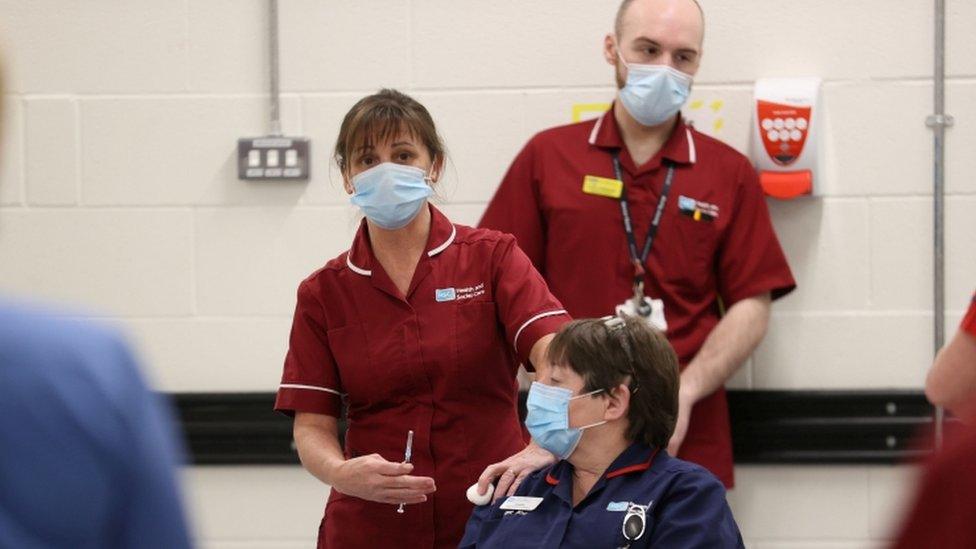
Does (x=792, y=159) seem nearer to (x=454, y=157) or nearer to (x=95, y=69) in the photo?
(x=454, y=157)

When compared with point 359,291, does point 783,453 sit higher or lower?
lower

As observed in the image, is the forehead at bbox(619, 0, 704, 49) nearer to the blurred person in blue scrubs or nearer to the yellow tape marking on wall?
the yellow tape marking on wall

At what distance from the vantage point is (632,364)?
246 centimetres

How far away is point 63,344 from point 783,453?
2.89 metres

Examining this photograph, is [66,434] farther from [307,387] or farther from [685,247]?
[685,247]

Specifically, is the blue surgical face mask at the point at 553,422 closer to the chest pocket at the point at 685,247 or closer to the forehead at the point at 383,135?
the forehead at the point at 383,135

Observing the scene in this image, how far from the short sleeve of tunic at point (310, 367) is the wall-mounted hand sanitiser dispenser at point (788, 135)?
1424mm

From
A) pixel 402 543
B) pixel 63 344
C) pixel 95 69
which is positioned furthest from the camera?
pixel 95 69

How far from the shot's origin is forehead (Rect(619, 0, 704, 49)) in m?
3.31

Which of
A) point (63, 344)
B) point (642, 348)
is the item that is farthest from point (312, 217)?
point (63, 344)

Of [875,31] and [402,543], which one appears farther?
[875,31]

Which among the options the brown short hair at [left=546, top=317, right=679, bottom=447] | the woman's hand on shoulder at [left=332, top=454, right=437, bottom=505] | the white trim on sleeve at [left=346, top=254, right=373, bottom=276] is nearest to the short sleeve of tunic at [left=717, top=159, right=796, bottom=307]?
the brown short hair at [left=546, top=317, right=679, bottom=447]

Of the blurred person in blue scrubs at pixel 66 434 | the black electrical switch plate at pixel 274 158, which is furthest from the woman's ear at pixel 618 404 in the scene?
the blurred person in blue scrubs at pixel 66 434

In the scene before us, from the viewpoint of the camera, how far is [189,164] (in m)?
3.70
